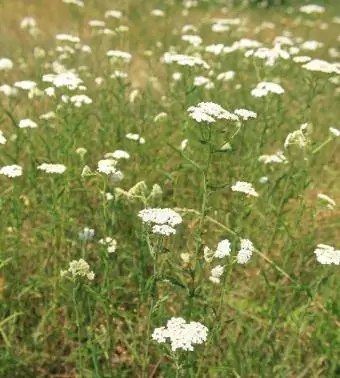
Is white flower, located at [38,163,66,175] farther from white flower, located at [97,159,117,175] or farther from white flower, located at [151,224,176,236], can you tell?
white flower, located at [151,224,176,236]

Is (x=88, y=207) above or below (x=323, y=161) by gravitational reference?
above

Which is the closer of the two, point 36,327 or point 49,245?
point 36,327

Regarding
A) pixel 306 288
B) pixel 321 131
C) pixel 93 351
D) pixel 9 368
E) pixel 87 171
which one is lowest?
pixel 321 131

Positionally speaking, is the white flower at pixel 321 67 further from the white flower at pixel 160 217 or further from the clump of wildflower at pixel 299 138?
the white flower at pixel 160 217

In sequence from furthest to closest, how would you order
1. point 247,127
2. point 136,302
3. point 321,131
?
point 321,131
point 247,127
point 136,302

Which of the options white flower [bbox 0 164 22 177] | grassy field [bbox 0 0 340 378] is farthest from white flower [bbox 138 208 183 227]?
white flower [bbox 0 164 22 177]

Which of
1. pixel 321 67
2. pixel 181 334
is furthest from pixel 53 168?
pixel 321 67

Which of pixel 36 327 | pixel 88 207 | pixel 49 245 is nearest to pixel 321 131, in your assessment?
pixel 88 207

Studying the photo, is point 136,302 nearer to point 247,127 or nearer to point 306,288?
point 306,288

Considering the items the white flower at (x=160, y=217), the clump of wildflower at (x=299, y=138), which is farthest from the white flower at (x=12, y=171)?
the clump of wildflower at (x=299, y=138)

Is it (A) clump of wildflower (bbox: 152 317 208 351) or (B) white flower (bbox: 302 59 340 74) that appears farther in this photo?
(B) white flower (bbox: 302 59 340 74)
